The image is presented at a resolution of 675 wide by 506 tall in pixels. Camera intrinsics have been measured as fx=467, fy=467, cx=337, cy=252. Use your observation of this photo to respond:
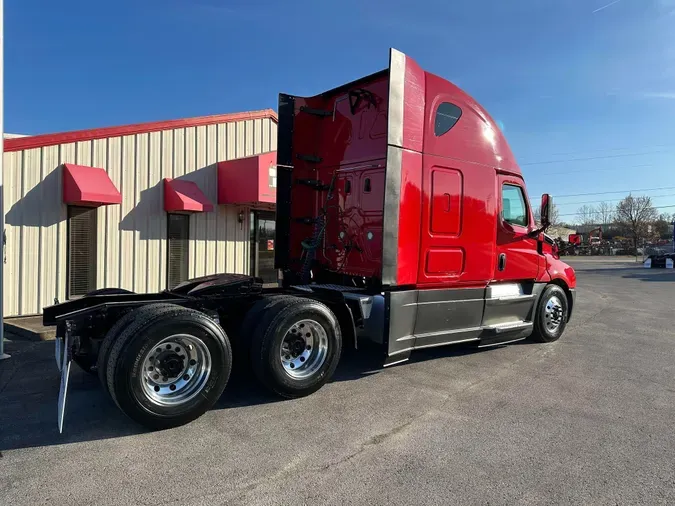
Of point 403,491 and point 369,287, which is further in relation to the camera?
point 369,287

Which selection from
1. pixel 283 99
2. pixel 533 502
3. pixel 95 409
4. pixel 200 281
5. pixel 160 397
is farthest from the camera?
pixel 283 99

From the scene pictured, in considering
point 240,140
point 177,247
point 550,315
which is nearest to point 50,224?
point 177,247

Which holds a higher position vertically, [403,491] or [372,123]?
[372,123]

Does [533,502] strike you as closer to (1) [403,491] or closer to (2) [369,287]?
(1) [403,491]

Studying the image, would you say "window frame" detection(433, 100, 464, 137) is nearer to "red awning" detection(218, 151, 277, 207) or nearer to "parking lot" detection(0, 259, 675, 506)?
"parking lot" detection(0, 259, 675, 506)

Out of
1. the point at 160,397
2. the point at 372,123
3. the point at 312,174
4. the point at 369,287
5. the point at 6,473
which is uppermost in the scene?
the point at 372,123

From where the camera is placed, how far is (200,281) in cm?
592

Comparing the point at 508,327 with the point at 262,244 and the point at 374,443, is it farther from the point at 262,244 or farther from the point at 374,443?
the point at 262,244

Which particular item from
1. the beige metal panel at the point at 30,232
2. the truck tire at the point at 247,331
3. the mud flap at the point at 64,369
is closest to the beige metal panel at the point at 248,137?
the beige metal panel at the point at 30,232

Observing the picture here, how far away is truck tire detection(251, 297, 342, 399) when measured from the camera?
4.60m

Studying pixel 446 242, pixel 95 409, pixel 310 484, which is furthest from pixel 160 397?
pixel 446 242

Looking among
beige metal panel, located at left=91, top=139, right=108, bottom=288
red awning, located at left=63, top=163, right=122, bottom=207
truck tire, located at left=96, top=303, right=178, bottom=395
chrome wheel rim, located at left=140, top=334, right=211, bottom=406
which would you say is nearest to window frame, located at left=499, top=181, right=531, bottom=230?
chrome wheel rim, located at left=140, top=334, right=211, bottom=406

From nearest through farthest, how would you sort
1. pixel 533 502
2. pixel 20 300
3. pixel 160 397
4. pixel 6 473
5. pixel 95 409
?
pixel 533 502 < pixel 6 473 < pixel 160 397 < pixel 95 409 < pixel 20 300

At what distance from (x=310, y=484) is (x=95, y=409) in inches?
100
